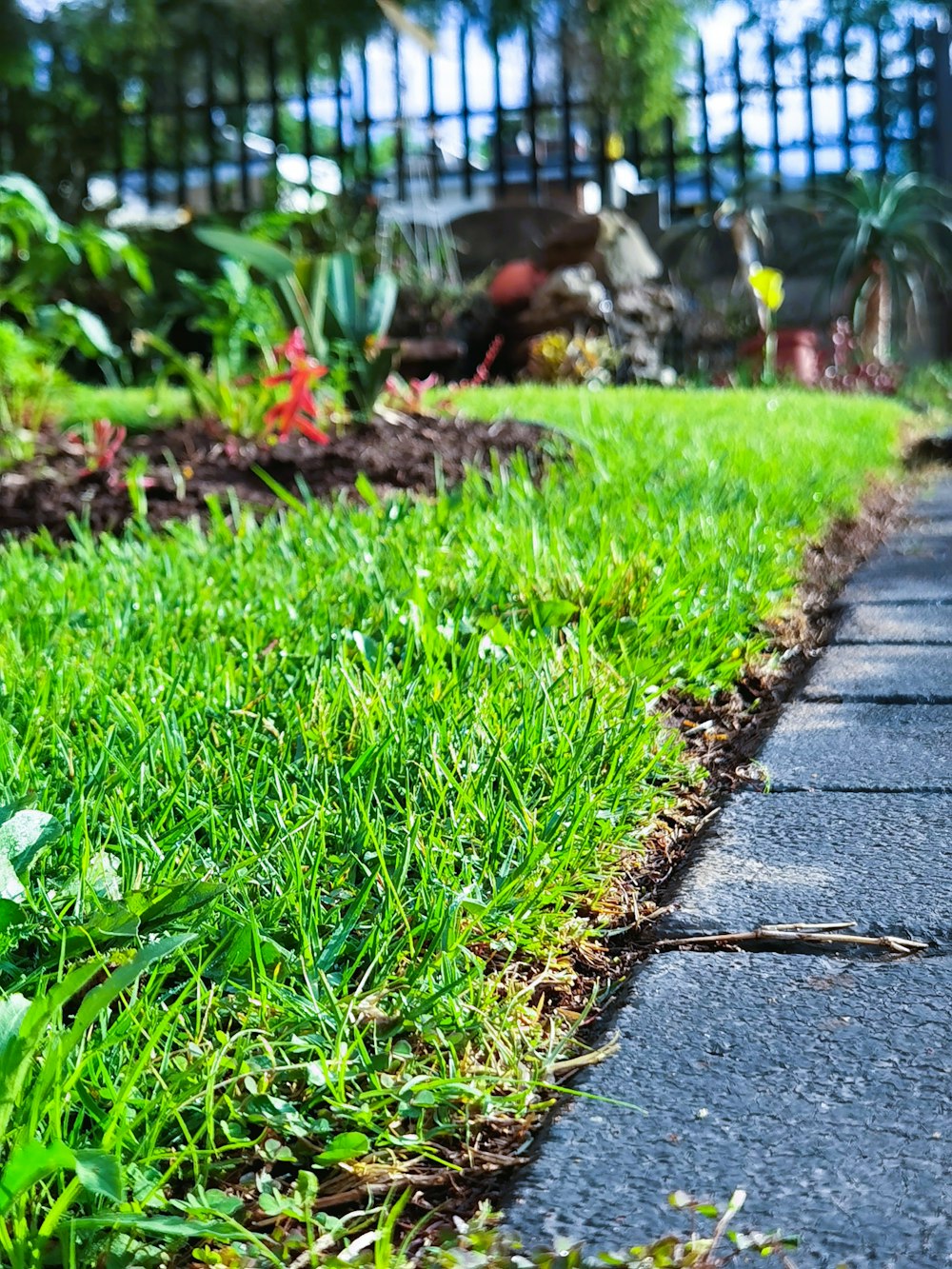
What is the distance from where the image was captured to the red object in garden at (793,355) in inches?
348

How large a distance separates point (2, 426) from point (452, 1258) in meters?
3.92

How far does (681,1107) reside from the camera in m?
0.97

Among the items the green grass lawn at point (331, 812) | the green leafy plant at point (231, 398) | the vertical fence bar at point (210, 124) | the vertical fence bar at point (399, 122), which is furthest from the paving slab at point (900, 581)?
the vertical fence bar at point (210, 124)

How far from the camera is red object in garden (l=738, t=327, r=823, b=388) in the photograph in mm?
8828

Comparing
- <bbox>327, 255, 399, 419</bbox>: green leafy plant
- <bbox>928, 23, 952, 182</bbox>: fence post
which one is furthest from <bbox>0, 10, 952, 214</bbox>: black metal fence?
<bbox>327, 255, 399, 419</bbox>: green leafy plant

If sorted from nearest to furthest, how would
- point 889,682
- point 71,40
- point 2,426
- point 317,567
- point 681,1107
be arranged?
point 681,1107, point 889,682, point 317,567, point 2,426, point 71,40

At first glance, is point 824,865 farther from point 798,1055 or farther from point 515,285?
point 515,285

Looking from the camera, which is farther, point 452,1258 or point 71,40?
point 71,40

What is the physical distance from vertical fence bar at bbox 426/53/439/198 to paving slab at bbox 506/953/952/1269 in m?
10.1

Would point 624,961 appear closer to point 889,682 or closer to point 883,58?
point 889,682

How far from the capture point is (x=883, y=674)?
2.14 m

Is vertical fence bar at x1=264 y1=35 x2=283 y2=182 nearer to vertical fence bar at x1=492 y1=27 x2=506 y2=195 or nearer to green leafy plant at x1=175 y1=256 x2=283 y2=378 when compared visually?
vertical fence bar at x1=492 y1=27 x2=506 y2=195

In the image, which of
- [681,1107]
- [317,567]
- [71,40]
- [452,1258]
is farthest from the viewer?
[71,40]

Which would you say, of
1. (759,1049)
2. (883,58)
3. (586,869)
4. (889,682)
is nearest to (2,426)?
(889,682)
